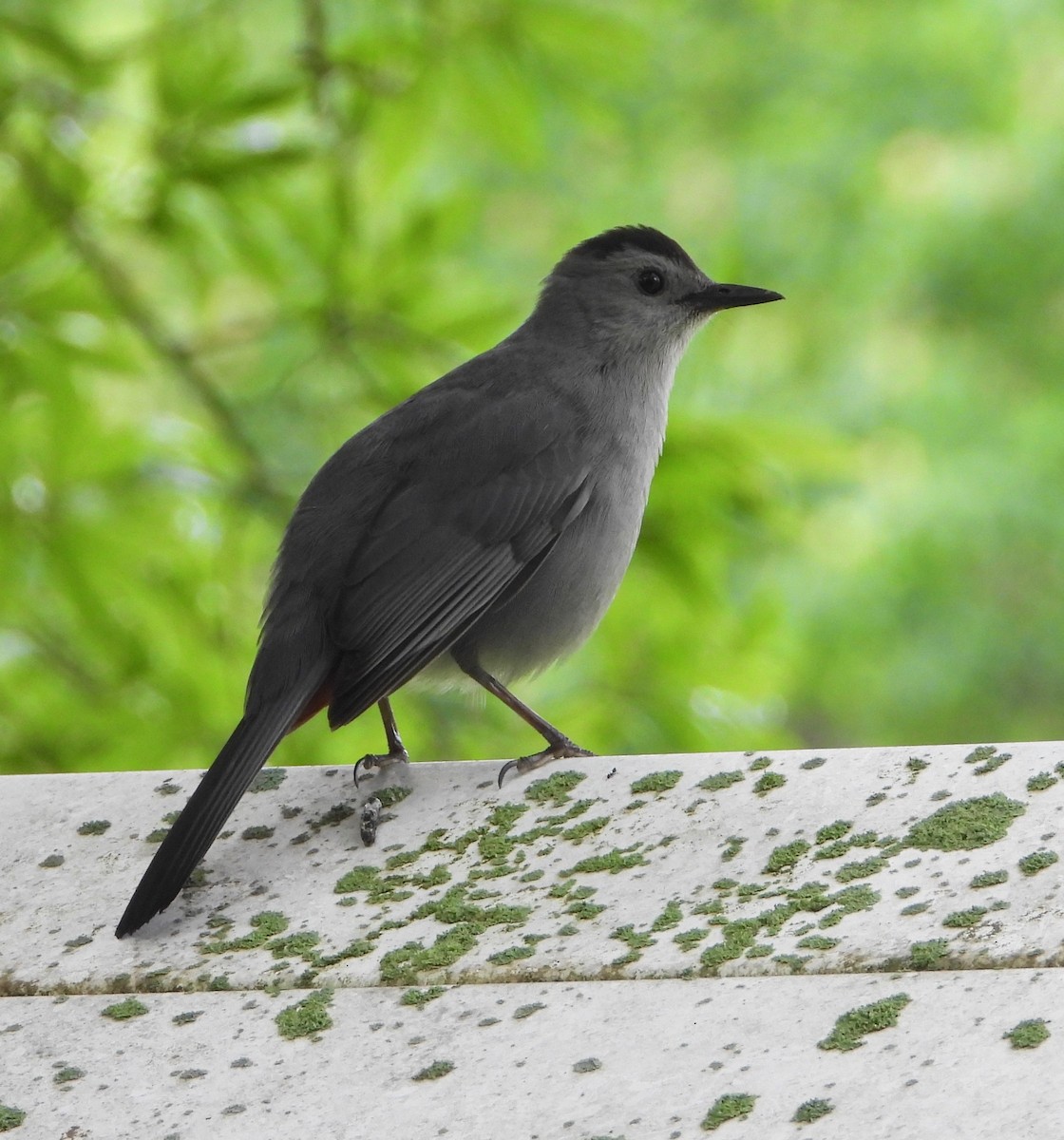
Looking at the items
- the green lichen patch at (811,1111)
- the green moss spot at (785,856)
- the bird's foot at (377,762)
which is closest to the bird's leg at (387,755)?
the bird's foot at (377,762)

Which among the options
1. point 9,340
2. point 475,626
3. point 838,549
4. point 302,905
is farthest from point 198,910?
point 838,549

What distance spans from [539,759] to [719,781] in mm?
441

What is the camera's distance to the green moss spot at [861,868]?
1594mm

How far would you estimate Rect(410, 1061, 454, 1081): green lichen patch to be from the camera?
1.41 meters

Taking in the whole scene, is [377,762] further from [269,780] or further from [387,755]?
[269,780]

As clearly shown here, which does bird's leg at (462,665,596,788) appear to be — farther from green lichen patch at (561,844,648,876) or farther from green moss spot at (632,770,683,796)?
green lichen patch at (561,844,648,876)

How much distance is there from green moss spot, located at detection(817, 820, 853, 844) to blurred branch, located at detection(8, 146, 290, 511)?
7.23 feet

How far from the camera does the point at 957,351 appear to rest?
29.6 ft

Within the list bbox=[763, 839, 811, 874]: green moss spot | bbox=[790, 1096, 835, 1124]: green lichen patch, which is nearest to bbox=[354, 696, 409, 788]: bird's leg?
bbox=[763, 839, 811, 874]: green moss spot

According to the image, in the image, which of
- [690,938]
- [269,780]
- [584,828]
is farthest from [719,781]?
[269,780]

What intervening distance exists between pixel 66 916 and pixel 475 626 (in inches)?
41.6

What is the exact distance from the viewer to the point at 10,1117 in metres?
1.43

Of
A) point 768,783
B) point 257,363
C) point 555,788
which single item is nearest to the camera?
point 768,783

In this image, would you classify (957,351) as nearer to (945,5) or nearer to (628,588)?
(945,5)
